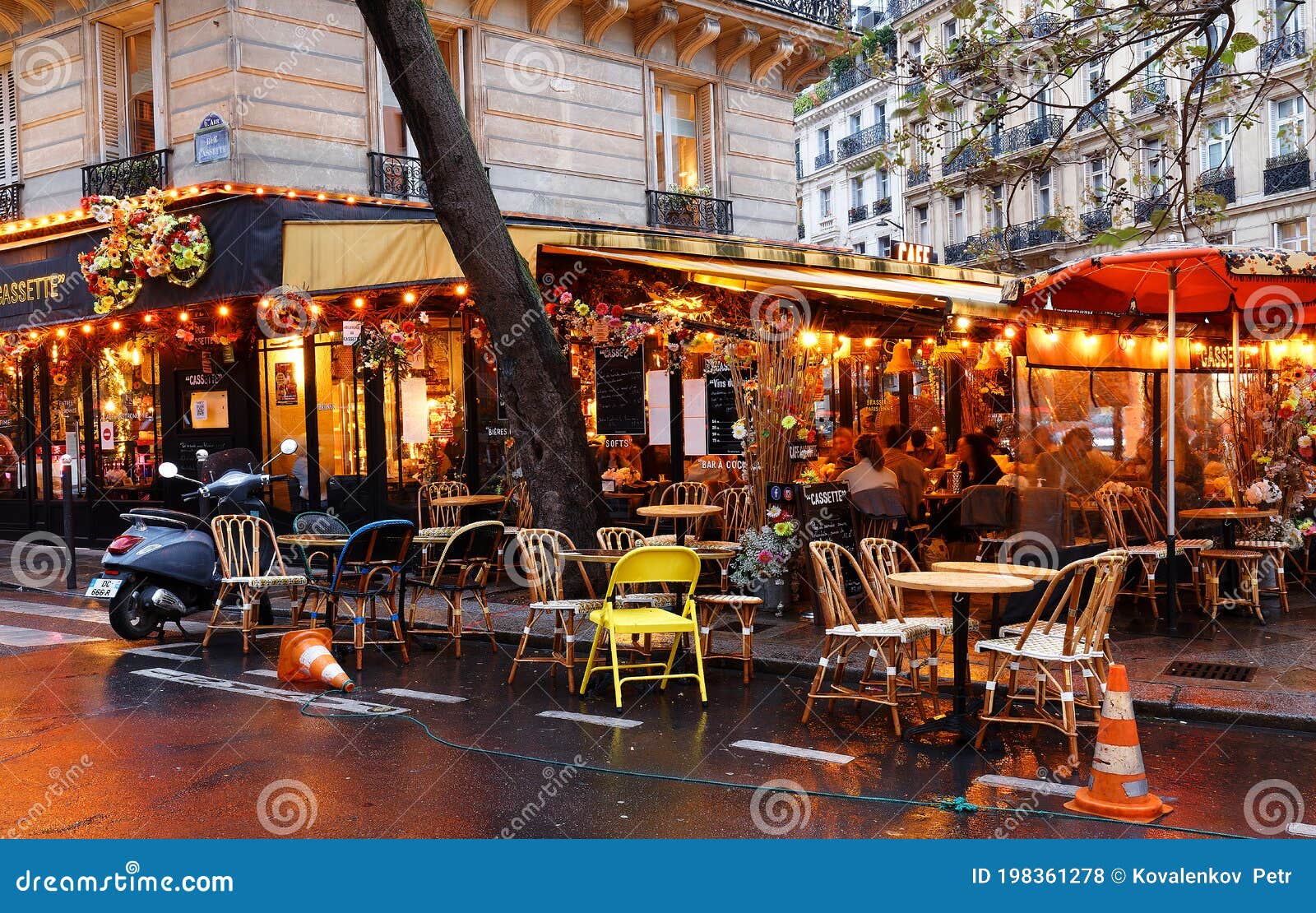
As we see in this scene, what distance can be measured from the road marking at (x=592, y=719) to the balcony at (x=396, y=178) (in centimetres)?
933

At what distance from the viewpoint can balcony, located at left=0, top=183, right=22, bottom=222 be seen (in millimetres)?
16375

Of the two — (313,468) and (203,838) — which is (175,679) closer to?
(203,838)

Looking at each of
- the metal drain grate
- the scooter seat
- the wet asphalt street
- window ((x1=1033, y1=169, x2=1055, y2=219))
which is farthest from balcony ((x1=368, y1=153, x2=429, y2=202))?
window ((x1=1033, y1=169, x2=1055, y2=219))

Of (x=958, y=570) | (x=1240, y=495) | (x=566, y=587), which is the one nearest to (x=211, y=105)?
(x=566, y=587)

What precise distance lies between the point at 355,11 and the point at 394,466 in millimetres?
5631

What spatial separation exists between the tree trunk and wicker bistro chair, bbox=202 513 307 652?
2246 millimetres

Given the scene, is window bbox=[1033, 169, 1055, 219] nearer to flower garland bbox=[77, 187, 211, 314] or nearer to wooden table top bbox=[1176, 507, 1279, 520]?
wooden table top bbox=[1176, 507, 1279, 520]

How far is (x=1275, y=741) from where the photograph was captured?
6246 millimetres

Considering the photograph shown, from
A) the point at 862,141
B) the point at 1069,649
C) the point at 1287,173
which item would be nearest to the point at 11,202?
the point at 1069,649

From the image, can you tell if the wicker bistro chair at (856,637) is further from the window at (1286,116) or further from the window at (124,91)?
the window at (1286,116)

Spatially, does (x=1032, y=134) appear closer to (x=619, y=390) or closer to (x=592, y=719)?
(x=619, y=390)

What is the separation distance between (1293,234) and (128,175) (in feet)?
84.9

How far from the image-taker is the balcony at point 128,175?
14555 mm

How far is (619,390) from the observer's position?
46.0 ft
